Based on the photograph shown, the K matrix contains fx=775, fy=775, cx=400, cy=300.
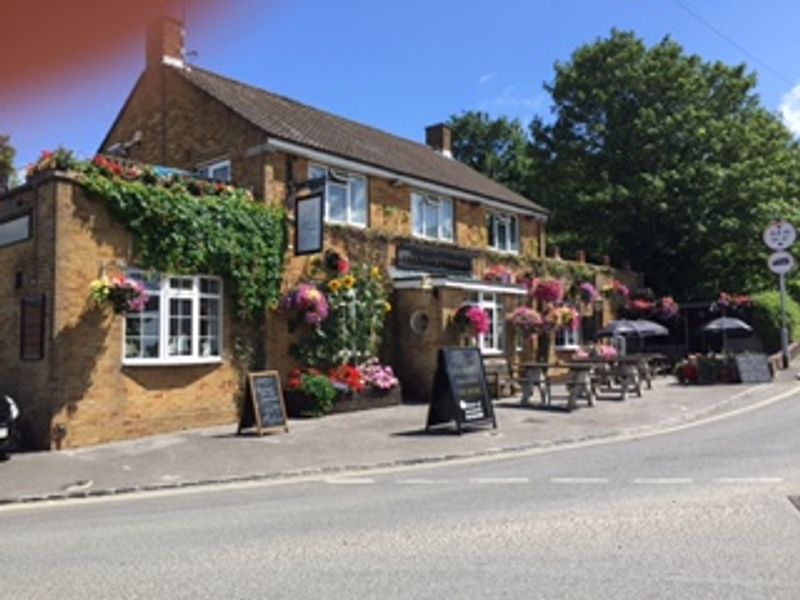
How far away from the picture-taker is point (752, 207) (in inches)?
1326

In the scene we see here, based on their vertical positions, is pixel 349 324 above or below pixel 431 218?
below

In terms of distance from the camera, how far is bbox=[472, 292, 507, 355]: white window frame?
72.8ft

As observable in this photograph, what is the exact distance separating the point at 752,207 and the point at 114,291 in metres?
28.8

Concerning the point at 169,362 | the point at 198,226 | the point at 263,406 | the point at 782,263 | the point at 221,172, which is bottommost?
the point at 263,406

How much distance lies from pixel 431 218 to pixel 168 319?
9916 mm

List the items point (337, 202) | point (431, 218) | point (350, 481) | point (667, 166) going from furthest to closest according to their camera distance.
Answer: point (667, 166) < point (431, 218) < point (337, 202) < point (350, 481)

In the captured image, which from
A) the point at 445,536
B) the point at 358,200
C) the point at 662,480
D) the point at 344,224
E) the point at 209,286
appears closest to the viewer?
the point at 445,536

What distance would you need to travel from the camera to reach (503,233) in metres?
26.4

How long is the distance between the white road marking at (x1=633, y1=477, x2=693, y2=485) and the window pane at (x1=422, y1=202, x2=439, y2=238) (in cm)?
1438

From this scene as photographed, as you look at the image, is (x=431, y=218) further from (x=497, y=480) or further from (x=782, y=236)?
(x=497, y=480)

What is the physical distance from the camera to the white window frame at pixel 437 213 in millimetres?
22359

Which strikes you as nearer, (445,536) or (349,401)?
(445,536)

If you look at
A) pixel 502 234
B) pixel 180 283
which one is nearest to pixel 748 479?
pixel 180 283

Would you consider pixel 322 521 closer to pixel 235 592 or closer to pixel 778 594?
pixel 235 592
